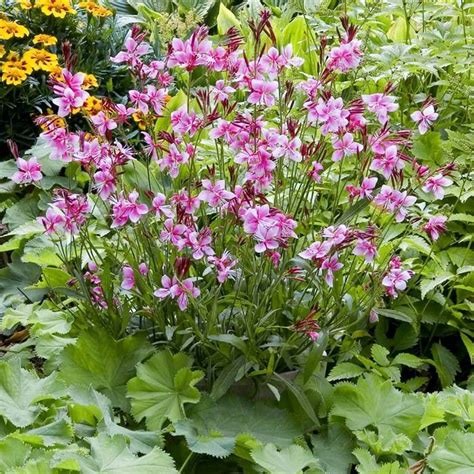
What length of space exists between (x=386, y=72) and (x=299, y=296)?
112 cm

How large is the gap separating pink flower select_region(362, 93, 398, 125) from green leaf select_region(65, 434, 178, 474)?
0.85 metres

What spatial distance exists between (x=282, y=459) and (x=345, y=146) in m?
0.68

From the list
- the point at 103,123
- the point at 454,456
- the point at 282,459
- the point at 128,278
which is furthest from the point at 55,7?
the point at 454,456

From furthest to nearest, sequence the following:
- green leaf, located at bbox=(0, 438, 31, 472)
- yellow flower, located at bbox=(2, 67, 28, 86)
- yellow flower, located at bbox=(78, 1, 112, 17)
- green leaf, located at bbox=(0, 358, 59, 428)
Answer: yellow flower, located at bbox=(78, 1, 112, 17), yellow flower, located at bbox=(2, 67, 28, 86), green leaf, located at bbox=(0, 358, 59, 428), green leaf, located at bbox=(0, 438, 31, 472)

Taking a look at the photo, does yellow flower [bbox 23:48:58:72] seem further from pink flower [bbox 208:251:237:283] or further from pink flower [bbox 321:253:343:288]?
pink flower [bbox 321:253:343:288]

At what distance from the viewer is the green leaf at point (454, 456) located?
1.64m

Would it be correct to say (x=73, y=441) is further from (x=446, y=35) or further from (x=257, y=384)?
(x=446, y=35)

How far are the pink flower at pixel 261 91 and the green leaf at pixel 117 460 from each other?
2.48 ft

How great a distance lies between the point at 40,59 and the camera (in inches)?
134

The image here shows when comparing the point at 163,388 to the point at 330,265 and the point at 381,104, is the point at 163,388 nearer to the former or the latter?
the point at 330,265

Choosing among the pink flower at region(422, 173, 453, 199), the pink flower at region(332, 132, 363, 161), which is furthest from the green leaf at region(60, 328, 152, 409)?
the pink flower at region(422, 173, 453, 199)

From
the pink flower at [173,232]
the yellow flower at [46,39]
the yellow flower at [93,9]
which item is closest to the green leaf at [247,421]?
the pink flower at [173,232]

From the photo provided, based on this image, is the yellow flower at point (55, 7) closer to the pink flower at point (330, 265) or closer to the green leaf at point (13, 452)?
the pink flower at point (330, 265)

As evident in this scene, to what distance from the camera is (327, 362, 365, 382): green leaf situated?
2.09 meters
